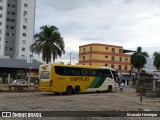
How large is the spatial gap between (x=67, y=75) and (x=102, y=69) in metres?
6.40

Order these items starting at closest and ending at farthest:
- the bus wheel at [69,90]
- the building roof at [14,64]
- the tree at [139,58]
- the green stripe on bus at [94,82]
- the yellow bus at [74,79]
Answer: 1. the yellow bus at [74,79]
2. the bus wheel at [69,90]
3. the green stripe on bus at [94,82]
4. the building roof at [14,64]
5. the tree at [139,58]

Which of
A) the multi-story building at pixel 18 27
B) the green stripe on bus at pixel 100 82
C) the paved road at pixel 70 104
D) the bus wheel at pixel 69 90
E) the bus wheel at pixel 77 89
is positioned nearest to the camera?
the paved road at pixel 70 104

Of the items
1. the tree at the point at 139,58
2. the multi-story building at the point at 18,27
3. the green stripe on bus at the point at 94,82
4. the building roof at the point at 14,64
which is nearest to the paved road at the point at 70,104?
the green stripe on bus at the point at 94,82

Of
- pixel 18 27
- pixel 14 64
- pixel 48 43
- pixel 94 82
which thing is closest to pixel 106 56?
pixel 18 27

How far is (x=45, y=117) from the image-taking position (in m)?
14.4

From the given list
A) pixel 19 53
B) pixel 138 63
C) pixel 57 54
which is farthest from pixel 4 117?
pixel 19 53

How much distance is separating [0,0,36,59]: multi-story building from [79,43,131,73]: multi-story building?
19629 millimetres

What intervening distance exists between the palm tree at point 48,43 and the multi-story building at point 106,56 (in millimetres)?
47675

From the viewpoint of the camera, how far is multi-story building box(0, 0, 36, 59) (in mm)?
103438

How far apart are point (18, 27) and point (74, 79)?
71273mm

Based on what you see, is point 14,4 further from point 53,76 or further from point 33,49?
point 53,76

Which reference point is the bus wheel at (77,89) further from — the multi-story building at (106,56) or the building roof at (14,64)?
the multi-story building at (106,56)

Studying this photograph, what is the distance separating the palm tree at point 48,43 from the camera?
195ft

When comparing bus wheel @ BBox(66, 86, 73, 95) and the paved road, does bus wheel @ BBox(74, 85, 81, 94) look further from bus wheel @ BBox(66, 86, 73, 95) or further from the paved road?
the paved road
